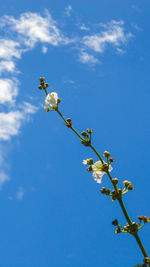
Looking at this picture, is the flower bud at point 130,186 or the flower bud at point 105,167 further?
the flower bud at point 130,186

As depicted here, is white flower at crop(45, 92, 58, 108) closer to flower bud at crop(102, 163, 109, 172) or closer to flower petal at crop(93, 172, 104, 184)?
flower petal at crop(93, 172, 104, 184)

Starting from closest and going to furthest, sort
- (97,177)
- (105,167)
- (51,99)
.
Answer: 1. (105,167)
2. (97,177)
3. (51,99)

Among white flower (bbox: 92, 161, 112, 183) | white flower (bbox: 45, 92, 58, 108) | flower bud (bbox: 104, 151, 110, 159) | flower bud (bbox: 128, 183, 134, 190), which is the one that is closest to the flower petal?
white flower (bbox: 92, 161, 112, 183)

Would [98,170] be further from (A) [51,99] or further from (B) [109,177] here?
(A) [51,99]

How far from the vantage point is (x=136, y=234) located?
2631 millimetres

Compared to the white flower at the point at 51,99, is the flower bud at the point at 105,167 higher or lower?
lower

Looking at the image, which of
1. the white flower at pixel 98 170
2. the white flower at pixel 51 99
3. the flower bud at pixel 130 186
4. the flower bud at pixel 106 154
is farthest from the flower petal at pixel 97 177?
the white flower at pixel 51 99

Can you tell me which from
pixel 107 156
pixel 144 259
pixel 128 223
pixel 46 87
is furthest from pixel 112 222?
pixel 46 87

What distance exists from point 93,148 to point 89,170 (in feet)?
0.94

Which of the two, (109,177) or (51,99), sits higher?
(51,99)

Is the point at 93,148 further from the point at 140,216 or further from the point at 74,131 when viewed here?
the point at 140,216

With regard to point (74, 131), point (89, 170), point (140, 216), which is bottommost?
point (140, 216)

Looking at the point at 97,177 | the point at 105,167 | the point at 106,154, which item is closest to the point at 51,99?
the point at 106,154

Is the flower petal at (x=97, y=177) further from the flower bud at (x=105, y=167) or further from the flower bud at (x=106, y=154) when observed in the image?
the flower bud at (x=105, y=167)
